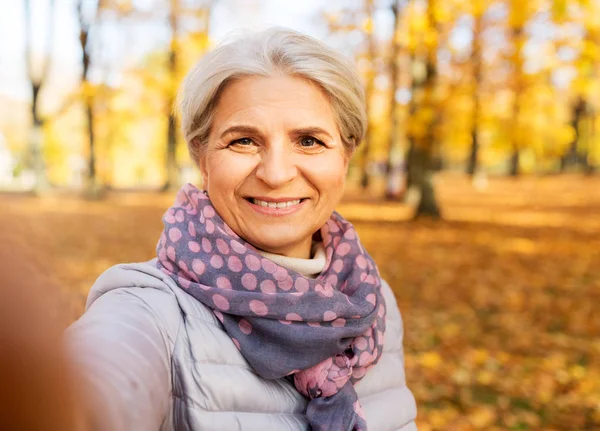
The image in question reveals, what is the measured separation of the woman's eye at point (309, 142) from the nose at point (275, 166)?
0.17ft

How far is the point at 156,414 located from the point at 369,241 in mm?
10595

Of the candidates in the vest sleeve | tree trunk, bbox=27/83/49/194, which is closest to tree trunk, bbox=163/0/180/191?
tree trunk, bbox=27/83/49/194

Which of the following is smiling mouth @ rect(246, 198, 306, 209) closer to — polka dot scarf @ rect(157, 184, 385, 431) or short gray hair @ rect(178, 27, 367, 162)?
polka dot scarf @ rect(157, 184, 385, 431)

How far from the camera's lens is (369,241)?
11.5 m

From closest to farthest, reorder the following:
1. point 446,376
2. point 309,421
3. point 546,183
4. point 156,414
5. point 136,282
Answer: point 156,414, point 136,282, point 309,421, point 446,376, point 546,183

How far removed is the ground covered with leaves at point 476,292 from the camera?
4.55 m

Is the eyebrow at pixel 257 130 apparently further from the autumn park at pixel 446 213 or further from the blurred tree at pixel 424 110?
the blurred tree at pixel 424 110

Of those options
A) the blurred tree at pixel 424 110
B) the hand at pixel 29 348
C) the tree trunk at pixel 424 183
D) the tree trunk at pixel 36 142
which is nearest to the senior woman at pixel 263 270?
the hand at pixel 29 348

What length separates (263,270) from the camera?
152 centimetres

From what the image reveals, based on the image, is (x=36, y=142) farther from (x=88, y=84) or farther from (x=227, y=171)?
(x=227, y=171)

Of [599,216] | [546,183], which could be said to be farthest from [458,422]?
[546,183]

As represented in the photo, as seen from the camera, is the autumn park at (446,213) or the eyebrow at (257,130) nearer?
the eyebrow at (257,130)

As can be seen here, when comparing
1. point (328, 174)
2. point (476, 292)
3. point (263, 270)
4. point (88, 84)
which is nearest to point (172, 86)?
point (88, 84)

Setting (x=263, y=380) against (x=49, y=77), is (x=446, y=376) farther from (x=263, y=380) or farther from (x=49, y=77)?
(x=49, y=77)
